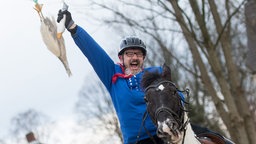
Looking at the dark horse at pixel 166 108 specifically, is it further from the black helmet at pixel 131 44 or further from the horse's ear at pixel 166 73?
the black helmet at pixel 131 44

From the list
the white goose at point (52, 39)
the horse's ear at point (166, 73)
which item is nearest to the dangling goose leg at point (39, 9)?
the white goose at point (52, 39)

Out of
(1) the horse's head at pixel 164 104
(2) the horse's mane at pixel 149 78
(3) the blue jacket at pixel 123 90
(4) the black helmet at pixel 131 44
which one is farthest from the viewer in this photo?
(4) the black helmet at pixel 131 44

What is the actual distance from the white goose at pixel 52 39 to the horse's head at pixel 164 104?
4.44 feet

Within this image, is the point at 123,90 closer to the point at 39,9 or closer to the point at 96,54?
the point at 96,54

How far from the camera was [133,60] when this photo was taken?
668cm

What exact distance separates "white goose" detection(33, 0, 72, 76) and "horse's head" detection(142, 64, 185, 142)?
1.35 meters

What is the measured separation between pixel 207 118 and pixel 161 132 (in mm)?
26320

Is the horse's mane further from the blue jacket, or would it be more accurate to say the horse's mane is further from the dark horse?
the blue jacket

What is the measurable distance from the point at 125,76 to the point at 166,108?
4.69ft

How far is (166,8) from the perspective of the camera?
14.5 m

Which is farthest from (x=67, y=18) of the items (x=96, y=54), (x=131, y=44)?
(x=131, y=44)

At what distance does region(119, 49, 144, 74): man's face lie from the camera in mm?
6688

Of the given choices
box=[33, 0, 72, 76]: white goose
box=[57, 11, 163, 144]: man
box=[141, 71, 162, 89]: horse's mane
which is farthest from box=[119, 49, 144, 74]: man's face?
box=[141, 71, 162, 89]: horse's mane

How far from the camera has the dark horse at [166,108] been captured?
16.9 feet
